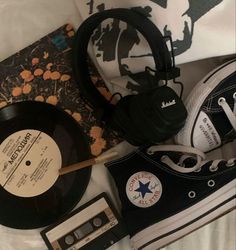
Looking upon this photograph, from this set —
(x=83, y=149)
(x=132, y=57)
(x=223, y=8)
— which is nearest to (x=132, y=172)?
(x=83, y=149)

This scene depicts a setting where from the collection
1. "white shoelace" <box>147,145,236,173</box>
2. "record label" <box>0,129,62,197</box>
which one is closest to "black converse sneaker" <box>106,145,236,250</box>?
"white shoelace" <box>147,145,236,173</box>

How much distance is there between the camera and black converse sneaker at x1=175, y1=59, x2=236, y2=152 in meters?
0.76

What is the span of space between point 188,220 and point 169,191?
57 millimetres

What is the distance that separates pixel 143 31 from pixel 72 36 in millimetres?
178

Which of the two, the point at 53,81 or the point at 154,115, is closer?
the point at 154,115

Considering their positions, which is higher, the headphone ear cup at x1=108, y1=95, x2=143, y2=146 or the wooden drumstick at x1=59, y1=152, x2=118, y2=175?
the headphone ear cup at x1=108, y1=95, x2=143, y2=146

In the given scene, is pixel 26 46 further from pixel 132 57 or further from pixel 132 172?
pixel 132 172

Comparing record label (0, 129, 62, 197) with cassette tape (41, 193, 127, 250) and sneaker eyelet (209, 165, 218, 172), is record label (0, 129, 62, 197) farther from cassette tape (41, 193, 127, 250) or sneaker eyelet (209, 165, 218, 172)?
sneaker eyelet (209, 165, 218, 172)

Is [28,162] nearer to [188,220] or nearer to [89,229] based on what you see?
[89,229]

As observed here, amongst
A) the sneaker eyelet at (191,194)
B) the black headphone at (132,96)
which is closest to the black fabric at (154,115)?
the black headphone at (132,96)

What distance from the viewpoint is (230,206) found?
690 mm

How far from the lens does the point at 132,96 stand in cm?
72

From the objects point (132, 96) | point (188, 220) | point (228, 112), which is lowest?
point (188, 220)

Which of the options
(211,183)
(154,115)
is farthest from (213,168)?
(154,115)
